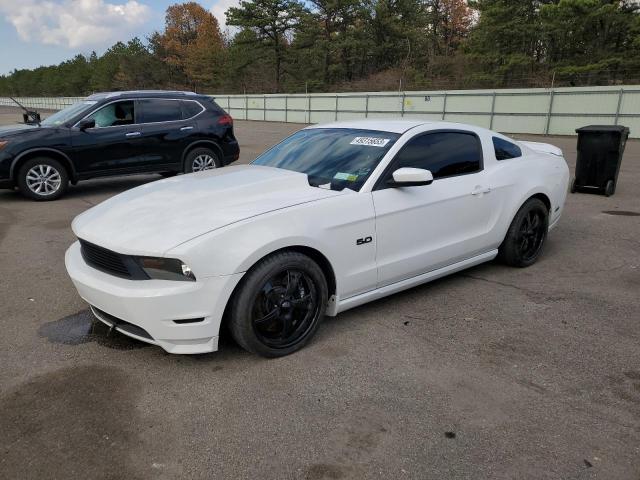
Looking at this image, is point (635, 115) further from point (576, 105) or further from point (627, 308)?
point (627, 308)

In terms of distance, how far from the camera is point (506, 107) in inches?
1021

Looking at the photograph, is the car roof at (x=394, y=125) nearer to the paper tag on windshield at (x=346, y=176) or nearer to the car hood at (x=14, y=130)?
the paper tag on windshield at (x=346, y=176)

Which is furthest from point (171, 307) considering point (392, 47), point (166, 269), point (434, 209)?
point (392, 47)

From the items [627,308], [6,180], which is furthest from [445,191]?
[6,180]

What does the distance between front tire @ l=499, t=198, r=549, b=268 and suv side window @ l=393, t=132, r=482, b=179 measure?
2.54 feet

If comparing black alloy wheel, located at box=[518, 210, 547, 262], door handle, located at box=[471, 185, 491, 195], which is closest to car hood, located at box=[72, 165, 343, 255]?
door handle, located at box=[471, 185, 491, 195]

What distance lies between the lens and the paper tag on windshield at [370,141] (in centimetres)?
414

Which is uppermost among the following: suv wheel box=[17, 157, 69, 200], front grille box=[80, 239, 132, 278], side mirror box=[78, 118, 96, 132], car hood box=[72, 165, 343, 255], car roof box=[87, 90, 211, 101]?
car roof box=[87, 90, 211, 101]

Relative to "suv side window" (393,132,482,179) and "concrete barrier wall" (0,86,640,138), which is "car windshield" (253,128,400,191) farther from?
"concrete barrier wall" (0,86,640,138)

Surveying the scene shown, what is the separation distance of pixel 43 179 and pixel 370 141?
6.64 meters

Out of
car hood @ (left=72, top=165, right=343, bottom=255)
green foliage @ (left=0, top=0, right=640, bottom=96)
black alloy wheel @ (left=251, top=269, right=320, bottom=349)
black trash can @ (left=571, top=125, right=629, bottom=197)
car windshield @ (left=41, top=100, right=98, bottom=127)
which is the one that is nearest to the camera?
car hood @ (left=72, top=165, right=343, bottom=255)

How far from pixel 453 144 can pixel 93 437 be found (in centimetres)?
352

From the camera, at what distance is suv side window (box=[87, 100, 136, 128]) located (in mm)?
8836

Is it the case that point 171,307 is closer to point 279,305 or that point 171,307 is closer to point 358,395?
point 279,305
